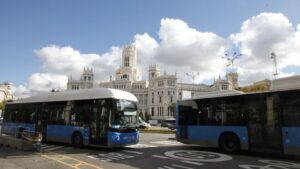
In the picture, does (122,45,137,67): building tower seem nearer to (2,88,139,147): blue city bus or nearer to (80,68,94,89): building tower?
(80,68,94,89): building tower

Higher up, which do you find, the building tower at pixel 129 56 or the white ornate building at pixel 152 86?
the building tower at pixel 129 56

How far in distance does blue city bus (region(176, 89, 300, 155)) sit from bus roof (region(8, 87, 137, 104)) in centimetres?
357

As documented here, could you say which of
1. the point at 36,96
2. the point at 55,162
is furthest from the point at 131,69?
the point at 55,162

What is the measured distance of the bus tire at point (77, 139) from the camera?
15930 millimetres

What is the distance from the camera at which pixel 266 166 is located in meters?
10.9

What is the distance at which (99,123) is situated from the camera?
14.9 metres

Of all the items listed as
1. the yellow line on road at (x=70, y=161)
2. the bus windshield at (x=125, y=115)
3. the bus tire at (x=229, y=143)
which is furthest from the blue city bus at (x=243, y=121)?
the yellow line on road at (x=70, y=161)

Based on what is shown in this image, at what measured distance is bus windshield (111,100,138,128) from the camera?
47.9 ft

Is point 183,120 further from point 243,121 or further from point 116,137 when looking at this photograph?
point 116,137

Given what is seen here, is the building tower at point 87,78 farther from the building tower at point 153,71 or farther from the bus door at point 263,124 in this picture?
the bus door at point 263,124

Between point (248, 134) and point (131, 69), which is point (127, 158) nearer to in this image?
point (248, 134)

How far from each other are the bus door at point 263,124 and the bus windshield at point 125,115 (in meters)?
5.83

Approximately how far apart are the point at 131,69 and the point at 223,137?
446ft

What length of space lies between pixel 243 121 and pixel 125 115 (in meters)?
5.82
